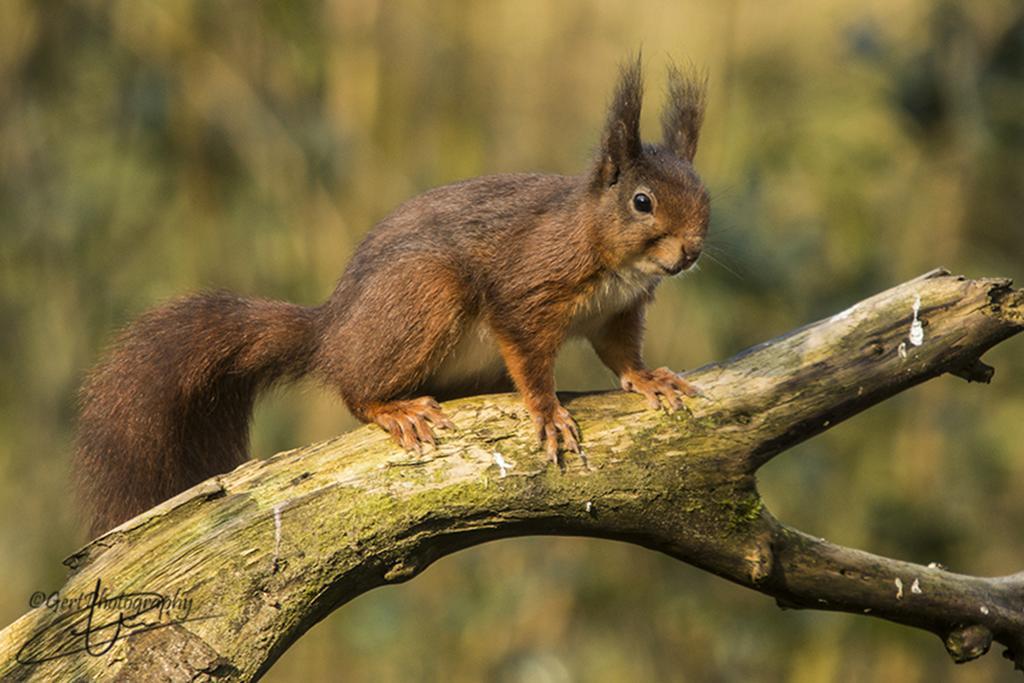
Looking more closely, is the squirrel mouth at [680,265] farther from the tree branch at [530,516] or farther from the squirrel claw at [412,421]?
the squirrel claw at [412,421]

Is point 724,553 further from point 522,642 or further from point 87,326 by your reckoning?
point 87,326

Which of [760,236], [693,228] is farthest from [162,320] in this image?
[760,236]

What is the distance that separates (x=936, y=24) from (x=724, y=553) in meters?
2.87

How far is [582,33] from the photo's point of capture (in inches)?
210

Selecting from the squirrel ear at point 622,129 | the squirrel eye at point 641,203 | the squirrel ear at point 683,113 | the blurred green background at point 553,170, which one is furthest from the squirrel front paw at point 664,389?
the blurred green background at point 553,170

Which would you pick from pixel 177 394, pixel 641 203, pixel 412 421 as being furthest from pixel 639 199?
pixel 177 394

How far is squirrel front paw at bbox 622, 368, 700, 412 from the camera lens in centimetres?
272

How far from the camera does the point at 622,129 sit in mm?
2920

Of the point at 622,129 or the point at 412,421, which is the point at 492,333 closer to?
the point at 412,421

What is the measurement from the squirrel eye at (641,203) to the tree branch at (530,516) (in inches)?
15.3

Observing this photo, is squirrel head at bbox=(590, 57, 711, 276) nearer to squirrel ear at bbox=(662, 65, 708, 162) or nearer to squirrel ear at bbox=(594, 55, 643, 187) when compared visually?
squirrel ear at bbox=(594, 55, 643, 187)

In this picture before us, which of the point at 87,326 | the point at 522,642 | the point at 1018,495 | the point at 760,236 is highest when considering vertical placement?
the point at 760,236

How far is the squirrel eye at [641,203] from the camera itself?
9.52 feet

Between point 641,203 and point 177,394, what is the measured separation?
1145 millimetres
